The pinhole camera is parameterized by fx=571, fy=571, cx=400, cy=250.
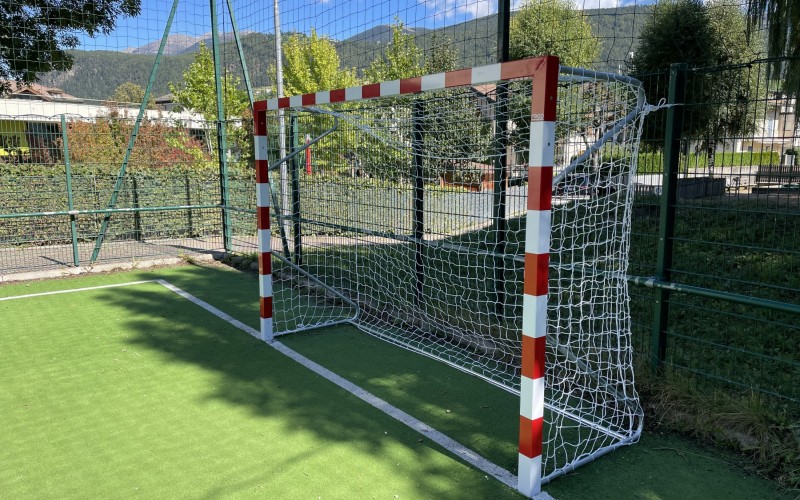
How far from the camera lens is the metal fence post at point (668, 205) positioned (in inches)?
159

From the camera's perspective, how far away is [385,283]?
7.15m

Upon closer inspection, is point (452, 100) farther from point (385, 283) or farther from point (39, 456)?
point (39, 456)

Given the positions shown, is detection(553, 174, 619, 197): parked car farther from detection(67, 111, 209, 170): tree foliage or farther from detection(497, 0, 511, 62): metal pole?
detection(67, 111, 209, 170): tree foliage

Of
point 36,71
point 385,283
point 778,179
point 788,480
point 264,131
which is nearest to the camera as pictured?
point 788,480

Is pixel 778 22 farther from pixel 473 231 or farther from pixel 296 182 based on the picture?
pixel 296 182

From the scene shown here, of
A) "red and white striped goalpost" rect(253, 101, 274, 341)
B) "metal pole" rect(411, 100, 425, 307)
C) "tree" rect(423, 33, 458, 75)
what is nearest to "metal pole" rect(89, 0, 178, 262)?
"tree" rect(423, 33, 458, 75)

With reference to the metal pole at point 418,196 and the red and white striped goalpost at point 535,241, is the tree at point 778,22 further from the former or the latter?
the red and white striped goalpost at point 535,241

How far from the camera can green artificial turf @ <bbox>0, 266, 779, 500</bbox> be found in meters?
3.24

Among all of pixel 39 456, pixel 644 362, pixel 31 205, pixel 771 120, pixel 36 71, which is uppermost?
pixel 36 71

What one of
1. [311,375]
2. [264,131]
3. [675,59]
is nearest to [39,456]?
[311,375]

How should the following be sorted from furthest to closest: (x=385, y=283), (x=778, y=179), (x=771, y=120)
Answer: (x=385, y=283) → (x=778, y=179) → (x=771, y=120)

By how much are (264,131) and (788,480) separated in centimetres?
481

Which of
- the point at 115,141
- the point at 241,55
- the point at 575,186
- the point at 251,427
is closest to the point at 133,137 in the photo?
the point at 241,55

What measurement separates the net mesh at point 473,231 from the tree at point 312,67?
14235 mm
